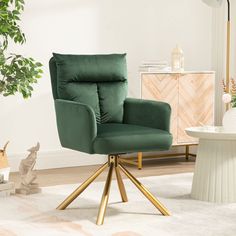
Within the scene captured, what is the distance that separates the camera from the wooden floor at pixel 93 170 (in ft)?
15.9

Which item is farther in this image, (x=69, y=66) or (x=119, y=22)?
(x=119, y=22)

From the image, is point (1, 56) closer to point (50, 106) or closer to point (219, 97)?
point (50, 106)

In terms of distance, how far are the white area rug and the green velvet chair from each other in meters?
0.11

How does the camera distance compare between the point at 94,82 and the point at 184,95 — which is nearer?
the point at 94,82

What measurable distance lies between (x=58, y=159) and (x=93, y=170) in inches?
14.2

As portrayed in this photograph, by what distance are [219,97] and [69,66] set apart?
107 inches

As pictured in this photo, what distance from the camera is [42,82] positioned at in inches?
210

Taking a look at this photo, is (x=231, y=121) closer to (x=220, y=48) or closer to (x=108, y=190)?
(x=108, y=190)

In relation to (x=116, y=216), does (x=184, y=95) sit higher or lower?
higher

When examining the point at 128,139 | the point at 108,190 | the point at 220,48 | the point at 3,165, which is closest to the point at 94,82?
the point at 128,139

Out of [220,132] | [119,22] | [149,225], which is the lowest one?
[149,225]

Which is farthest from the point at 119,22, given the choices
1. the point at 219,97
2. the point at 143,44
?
the point at 219,97

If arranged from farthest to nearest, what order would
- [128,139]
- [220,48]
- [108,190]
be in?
[220,48]
[108,190]
[128,139]

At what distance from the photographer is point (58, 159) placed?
546 cm
